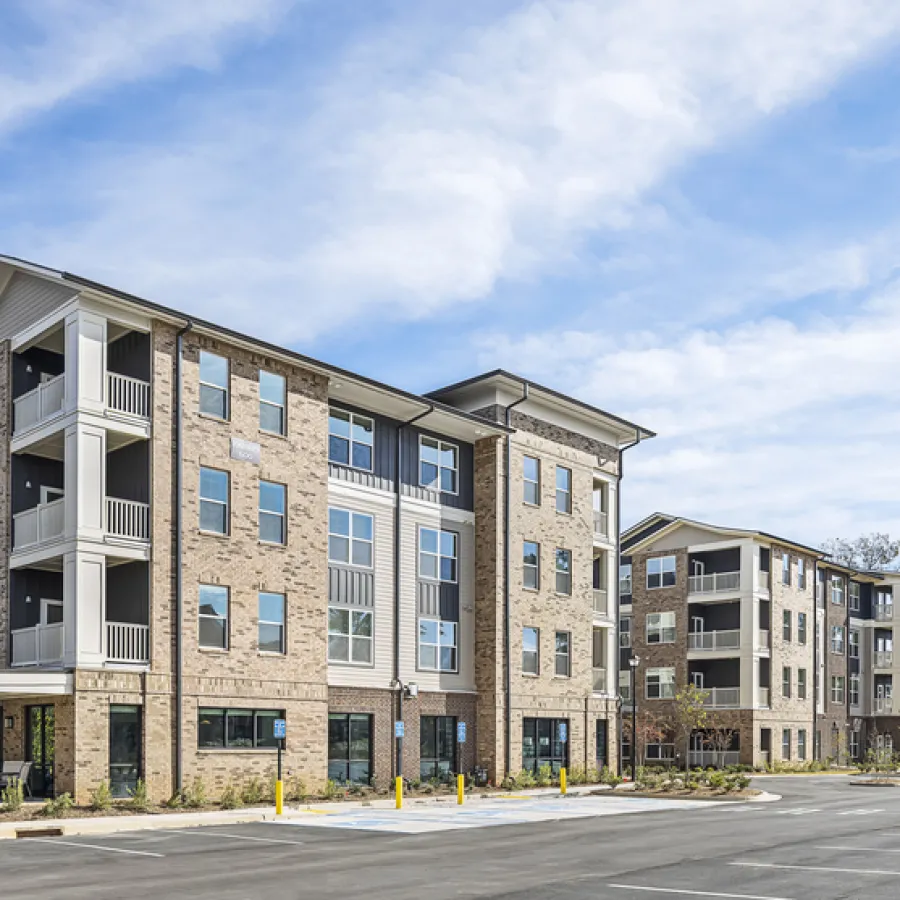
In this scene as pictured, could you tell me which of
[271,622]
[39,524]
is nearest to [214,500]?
[271,622]

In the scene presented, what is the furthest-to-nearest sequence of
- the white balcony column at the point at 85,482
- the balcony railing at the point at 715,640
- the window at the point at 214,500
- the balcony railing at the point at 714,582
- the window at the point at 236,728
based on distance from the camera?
the balcony railing at the point at 714,582
the balcony railing at the point at 715,640
the window at the point at 214,500
the window at the point at 236,728
the white balcony column at the point at 85,482

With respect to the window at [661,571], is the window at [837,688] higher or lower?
lower

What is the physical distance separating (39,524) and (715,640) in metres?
38.2

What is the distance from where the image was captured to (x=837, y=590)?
6856cm

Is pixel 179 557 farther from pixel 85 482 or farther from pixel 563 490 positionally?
pixel 563 490

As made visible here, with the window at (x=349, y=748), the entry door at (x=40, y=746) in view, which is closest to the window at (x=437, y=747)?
the window at (x=349, y=748)

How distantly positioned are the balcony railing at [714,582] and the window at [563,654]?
20.4m

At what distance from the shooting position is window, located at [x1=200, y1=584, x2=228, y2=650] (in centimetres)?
2848

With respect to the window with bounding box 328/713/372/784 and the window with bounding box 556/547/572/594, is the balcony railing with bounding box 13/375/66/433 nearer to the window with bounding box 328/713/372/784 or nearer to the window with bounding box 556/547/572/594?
the window with bounding box 328/713/372/784

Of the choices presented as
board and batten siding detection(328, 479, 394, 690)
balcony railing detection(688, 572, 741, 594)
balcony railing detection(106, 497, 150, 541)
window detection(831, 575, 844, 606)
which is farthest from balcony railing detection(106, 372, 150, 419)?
window detection(831, 575, 844, 606)

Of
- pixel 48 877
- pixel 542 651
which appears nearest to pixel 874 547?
pixel 542 651

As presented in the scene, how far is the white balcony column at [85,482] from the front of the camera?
2647 centimetres

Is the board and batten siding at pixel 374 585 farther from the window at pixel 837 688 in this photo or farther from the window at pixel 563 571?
the window at pixel 837 688

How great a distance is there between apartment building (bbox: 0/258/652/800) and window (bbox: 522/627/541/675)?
0.10 metres
